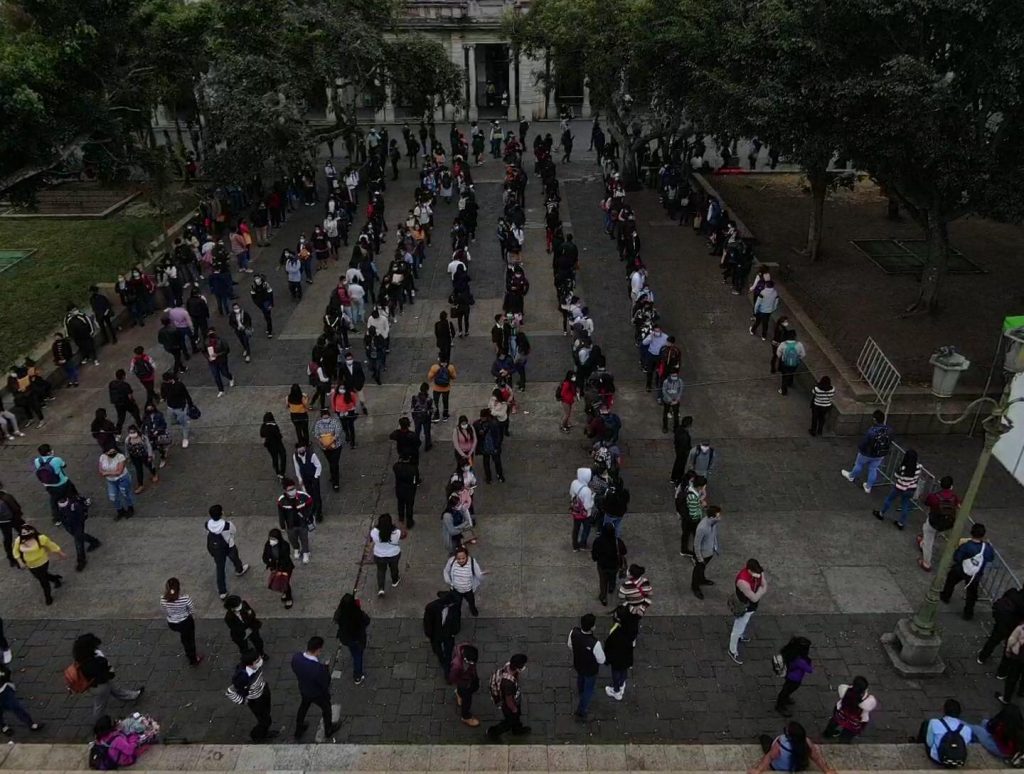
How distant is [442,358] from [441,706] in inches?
299

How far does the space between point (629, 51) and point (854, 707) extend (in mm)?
21532

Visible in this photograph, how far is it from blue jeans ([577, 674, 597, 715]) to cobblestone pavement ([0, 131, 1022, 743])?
0.25 meters

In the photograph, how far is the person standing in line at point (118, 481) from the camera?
37.5 feet

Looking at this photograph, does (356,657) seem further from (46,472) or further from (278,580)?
(46,472)

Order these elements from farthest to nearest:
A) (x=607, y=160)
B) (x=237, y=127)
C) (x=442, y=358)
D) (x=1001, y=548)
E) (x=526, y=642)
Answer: (x=607, y=160) → (x=237, y=127) → (x=442, y=358) → (x=1001, y=548) → (x=526, y=642)

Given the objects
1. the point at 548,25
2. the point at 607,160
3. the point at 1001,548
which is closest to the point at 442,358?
the point at 1001,548

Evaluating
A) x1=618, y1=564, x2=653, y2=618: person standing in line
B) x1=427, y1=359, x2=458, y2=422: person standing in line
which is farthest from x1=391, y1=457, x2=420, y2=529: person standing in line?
x1=618, y1=564, x2=653, y2=618: person standing in line

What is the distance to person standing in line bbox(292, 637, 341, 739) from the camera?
7738mm

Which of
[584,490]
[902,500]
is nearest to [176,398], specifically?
[584,490]

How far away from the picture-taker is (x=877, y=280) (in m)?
20.0

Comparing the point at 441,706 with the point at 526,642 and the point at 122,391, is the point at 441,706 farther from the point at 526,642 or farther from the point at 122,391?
the point at 122,391

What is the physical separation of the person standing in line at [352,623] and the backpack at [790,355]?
952 centimetres

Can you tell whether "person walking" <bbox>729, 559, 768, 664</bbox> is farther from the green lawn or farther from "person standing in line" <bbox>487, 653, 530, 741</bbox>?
the green lawn

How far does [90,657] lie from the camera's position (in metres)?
7.85
